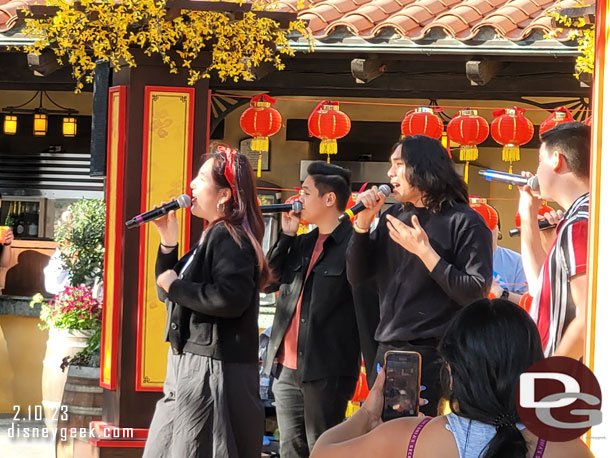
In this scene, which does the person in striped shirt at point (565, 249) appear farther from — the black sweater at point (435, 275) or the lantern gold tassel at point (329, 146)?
the lantern gold tassel at point (329, 146)

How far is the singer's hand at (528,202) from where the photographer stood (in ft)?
12.1

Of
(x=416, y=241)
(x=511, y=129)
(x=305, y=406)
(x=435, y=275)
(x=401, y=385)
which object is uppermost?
(x=511, y=129)

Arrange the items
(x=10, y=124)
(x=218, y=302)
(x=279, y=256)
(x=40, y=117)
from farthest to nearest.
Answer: (x=40, y=117), (x=10, y=124), (x=279, y=256), (x=218, y=302)

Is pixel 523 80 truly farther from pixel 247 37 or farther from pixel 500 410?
pixel 500 410

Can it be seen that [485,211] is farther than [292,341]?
Yes

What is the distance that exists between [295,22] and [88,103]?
5.74 meters

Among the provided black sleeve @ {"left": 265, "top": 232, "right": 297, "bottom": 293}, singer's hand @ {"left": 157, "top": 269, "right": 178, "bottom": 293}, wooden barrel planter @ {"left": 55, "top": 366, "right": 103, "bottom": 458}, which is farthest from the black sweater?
wooden barrel planter @ {"left": 55, "top": 366, "right": 103, "bottom": 458}

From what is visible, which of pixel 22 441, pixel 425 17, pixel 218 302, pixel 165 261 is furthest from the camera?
pixel 22 441

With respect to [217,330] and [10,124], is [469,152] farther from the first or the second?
[10,124]

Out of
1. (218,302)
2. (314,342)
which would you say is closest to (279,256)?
(314,342)

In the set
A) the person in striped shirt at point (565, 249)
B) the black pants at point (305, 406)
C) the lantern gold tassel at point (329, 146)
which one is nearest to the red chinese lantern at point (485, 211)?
the lantern gold tassel at point (329, 146)

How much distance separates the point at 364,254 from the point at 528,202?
2.06ft

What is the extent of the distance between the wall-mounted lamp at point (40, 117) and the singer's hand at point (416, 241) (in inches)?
317

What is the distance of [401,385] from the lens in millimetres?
2445
